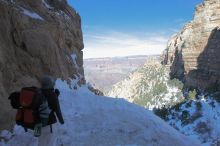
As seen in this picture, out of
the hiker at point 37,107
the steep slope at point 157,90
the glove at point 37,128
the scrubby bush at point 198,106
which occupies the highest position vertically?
the hiker at point 37,107

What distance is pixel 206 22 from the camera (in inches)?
5384

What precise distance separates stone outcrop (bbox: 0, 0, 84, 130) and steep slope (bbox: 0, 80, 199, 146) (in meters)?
1.80

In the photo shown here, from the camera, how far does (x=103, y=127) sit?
47.0 ft

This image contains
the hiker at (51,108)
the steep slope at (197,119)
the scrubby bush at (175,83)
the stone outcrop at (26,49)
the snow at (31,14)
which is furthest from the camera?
the scrubby bush at (175,83)

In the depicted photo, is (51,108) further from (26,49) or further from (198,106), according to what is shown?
(198,106)

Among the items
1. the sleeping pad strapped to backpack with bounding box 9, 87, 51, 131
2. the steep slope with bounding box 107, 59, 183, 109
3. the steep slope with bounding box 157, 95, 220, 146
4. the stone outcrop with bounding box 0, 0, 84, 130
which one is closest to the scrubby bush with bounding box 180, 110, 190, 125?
the steep slope with bounding box 157, 95, 220, 146

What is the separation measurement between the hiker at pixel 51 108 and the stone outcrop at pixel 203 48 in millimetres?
103881

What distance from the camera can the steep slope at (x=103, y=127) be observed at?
13.2 meters

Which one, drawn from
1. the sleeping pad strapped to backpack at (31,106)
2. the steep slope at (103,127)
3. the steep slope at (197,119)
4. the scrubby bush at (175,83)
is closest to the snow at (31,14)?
the steep slope at (103,127)

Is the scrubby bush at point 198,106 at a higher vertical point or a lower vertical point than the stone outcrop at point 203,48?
lower

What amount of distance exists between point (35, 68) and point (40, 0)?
8.39 meters

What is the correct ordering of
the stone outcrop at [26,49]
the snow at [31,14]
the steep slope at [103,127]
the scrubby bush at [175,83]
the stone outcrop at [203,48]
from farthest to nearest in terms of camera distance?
the scrubby bush at [175,83]
the stone outcrop at [203,48]
the snow at [31,14]
the stone outcrop at [26,49]
the steep slope at [103,127]

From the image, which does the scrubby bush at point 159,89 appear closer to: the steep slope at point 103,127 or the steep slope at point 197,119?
the steep slope at point 197,119

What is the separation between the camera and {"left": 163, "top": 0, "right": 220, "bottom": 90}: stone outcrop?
119 m
